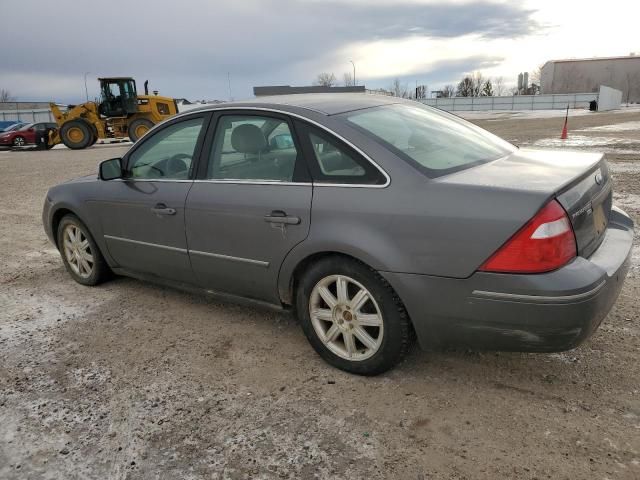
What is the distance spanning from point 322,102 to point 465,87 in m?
107

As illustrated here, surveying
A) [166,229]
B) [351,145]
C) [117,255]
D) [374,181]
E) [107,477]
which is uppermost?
A: [351,145]

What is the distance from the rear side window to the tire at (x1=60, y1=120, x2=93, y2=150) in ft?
80.0

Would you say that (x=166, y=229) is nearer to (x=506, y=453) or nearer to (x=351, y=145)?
(x=351, y=145)

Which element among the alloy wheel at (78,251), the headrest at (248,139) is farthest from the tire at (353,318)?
the alloy wheel at (78,251)

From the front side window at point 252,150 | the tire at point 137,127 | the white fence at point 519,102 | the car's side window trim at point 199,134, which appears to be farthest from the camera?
the white fence at point 519,102

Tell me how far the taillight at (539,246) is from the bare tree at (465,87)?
344 feet

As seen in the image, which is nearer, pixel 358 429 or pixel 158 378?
pixel 358 429

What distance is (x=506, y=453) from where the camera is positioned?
2.33 meters

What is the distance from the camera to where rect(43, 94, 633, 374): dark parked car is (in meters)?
2.40

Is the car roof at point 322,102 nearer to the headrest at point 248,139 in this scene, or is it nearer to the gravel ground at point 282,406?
the headrest at point 248,139

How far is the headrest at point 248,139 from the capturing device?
3.37 metres

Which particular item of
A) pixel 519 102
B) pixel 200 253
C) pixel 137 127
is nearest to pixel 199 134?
pixel 200 253

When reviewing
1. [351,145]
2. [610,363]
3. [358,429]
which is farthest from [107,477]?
[610,363]

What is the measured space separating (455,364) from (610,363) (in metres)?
0.86
